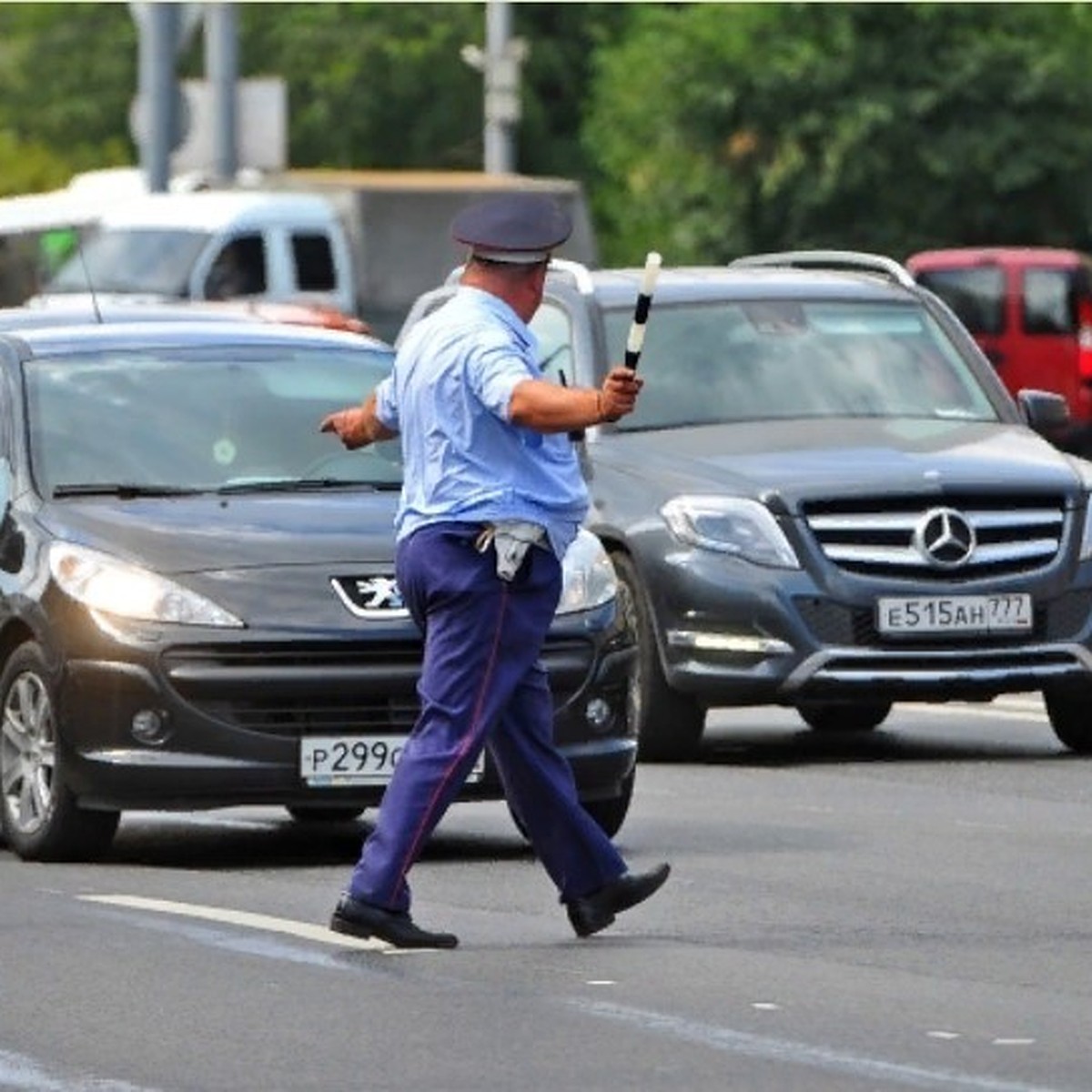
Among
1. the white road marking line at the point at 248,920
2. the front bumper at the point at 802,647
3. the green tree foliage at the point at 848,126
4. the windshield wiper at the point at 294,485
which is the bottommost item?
the green tree foliage at the point at 848,126

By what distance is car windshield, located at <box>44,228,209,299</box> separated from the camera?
4116 centimetres

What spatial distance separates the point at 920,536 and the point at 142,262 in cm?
2515

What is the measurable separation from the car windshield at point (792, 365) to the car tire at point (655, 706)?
80cm

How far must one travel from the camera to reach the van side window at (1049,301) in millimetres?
→ 43188

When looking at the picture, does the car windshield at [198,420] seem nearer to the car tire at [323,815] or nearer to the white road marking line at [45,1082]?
the car tire at [323,815]

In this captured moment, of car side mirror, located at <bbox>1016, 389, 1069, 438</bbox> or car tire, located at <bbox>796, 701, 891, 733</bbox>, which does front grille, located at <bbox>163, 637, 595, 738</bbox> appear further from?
car tire, located at <bbox>796, 701, 891, 733</bbox>

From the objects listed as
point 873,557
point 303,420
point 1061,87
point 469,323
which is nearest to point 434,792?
point 469,323

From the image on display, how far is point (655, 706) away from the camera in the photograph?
1716 centimetres

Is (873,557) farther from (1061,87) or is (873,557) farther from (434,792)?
(1061,87)

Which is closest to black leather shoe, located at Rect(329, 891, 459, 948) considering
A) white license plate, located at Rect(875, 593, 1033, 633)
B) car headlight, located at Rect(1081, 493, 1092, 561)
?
white license plate, located at Rect(875, 593, 1033, 633)

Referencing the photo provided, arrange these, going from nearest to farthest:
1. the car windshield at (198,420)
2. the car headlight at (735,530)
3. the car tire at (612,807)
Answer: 1. the car tire at (612,807)
2. the car windshield at (198,420)
3. the car headlight at (735,530)

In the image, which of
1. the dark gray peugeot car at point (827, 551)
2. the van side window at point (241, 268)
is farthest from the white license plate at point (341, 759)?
the van side window at point (241, 268)

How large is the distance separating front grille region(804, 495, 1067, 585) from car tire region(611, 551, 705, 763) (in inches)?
27.0

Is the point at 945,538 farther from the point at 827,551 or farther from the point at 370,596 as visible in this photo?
the point at 370,596
